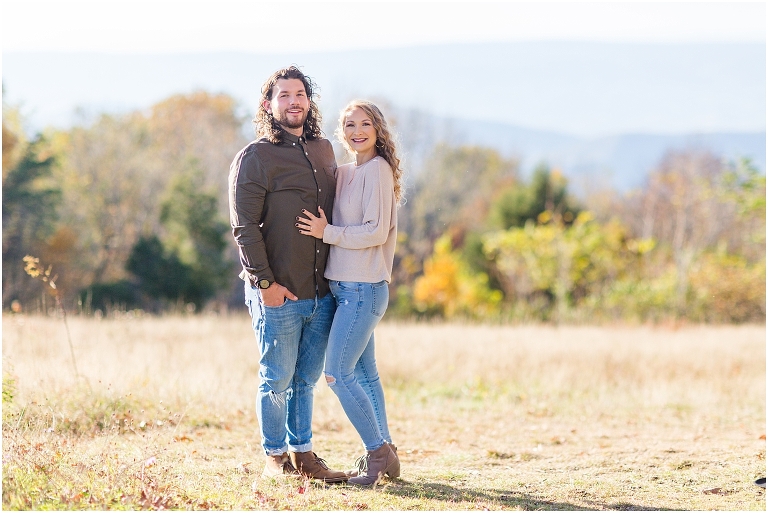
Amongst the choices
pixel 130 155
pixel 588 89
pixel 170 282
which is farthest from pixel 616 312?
pixel 588 89

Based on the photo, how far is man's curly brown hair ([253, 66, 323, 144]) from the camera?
4203mm

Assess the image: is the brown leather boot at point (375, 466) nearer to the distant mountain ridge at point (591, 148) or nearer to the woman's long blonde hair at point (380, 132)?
the woman's long blonde hair at point (380, 132)

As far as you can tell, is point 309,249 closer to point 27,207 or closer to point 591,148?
point 27,207

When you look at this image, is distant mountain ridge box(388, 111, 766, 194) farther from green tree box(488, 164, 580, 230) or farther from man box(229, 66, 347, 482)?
man box(229, 66, 347, 482)

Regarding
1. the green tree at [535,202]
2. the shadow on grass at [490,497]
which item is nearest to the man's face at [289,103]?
the shadow on grass at [490,497]

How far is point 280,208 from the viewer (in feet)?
13.5

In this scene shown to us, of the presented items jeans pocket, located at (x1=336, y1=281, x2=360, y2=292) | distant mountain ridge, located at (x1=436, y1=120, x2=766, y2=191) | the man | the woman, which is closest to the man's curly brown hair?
the man

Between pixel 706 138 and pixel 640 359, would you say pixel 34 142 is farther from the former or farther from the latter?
pixel 706 138

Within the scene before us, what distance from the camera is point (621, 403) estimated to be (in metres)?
7.99

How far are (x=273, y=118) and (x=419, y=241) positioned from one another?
26327 mm

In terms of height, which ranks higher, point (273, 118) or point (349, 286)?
point (273, 118)

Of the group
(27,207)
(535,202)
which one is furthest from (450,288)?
(27,207)

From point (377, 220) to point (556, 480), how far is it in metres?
1.90

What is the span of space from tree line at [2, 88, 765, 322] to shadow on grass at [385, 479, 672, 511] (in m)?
10.6
